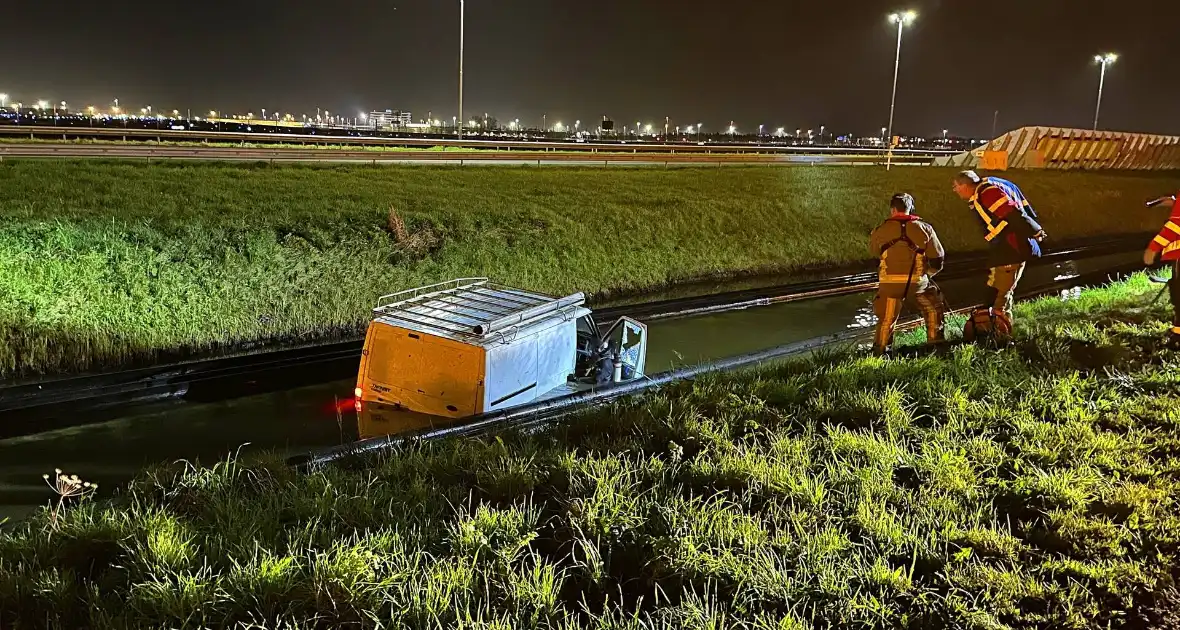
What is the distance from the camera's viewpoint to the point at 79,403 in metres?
9.55

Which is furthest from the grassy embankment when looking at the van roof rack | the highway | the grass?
the grass

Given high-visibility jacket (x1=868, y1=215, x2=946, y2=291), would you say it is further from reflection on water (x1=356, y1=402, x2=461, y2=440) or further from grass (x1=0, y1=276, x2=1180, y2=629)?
reflection on water (x1=356, y1=402, x2=461, y2=440)

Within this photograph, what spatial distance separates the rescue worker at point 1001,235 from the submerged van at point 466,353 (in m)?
5.03

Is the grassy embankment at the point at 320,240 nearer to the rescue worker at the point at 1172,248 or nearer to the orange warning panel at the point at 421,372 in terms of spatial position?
the orange warning panel at the point at 421,372

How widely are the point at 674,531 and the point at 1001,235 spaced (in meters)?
7.23

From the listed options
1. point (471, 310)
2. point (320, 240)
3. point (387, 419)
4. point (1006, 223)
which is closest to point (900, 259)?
point (1006, 223)

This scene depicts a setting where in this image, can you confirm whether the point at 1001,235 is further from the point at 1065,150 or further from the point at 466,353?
Answer: the point at 1065,150

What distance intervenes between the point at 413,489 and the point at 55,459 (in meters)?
6.66

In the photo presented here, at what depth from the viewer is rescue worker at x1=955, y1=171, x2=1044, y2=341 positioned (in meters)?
8.89

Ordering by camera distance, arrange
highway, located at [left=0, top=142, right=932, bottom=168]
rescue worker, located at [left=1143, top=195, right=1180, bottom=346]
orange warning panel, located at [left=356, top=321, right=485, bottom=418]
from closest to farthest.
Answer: orange warning panel, located at [left=356, top=321, right=485, bottom=418], rescue worker, located at [left=1143, top=195, right=1180, bottom=346], highway, located at [left=0, top=142, right=932, bottom=168]

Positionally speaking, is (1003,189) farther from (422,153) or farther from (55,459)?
(422,153)

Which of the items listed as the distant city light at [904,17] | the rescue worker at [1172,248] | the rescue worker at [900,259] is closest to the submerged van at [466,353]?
the rescue worker at [900,259]

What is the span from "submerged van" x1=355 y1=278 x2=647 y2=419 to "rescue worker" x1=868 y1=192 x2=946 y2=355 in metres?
3.57

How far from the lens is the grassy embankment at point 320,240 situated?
12.3m
